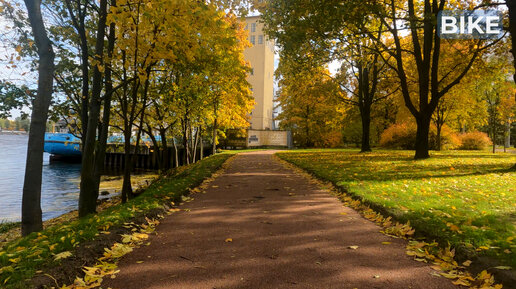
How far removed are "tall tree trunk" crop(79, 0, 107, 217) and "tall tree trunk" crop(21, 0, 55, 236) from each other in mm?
1327

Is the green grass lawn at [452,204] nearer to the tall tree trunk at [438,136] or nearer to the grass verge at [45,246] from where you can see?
the grass verge at [45,246]

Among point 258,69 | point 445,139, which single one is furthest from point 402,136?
point 258,69

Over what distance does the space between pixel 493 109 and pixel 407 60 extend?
1245 cm

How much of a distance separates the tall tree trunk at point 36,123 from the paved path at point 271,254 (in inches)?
101

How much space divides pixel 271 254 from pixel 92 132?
557 centimetres

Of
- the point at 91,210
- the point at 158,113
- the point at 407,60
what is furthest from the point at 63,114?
the point at 407,60

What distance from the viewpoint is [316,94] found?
23953 mm

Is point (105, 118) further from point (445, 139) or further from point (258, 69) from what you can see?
point (258, 69)

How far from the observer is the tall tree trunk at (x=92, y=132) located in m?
7.09

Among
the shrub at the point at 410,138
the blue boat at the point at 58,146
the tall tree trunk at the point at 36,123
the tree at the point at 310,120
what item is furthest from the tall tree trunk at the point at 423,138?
the blue boat at the point at 58,146

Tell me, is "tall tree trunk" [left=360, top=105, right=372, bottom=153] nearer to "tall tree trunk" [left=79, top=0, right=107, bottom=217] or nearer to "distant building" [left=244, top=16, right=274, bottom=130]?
"tall tree trunk" [left=79, top=0, right=107, bottom=217]

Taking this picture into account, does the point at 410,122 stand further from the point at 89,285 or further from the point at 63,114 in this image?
the point at 89,285

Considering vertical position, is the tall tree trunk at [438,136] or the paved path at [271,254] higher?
the tall tree trunk at [438,136]

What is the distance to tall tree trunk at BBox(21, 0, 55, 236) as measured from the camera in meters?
5.46
